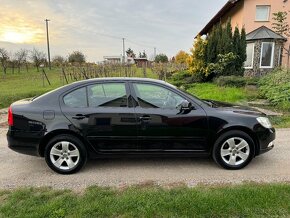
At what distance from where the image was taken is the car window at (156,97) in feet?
14.4

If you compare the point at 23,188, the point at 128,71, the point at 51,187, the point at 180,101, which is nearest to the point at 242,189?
the point at 180,101

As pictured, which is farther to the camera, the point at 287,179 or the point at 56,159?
the point at 56,159

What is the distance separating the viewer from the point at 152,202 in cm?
328

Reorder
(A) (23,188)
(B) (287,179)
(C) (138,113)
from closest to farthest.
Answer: (A) (23,188) → (B) (287,179) → (C) (138,113)

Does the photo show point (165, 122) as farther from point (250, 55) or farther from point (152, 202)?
point (250, 55)

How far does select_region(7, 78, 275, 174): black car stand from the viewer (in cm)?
426

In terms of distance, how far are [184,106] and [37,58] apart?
49577 mm

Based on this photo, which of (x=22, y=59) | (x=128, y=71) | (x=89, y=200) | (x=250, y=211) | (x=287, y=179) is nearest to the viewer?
(x=250, y=211)

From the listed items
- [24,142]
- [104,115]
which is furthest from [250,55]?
[24,142]

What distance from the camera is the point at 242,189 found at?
11.7ft

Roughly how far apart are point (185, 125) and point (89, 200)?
1.90m

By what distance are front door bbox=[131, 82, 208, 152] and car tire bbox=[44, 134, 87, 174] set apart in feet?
3.30

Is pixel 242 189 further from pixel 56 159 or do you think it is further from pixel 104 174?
pixel 56 159

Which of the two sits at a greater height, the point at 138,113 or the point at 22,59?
the point at 22,59
